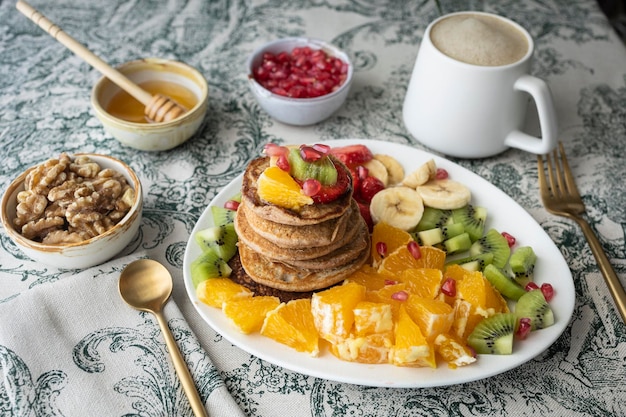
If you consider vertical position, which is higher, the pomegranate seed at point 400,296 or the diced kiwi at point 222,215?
the pomegranate seed at point 400,296

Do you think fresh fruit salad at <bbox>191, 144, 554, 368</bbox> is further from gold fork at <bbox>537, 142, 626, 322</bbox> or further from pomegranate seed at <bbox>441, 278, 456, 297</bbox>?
gold fork at <bbox>537, 142, 626, 322</bbox>

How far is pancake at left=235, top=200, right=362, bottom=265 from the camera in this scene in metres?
2.05

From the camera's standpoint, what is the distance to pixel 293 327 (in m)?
1.91

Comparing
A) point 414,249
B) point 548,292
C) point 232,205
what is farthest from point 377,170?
point 548,292

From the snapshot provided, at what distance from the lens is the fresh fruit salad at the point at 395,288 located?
1.87 metres

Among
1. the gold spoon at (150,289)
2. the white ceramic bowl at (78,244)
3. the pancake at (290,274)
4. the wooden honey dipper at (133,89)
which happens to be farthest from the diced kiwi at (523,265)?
the wooden honey dipper at (133,89)

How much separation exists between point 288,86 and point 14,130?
1.40 m

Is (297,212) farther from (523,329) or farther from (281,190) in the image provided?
(523,329)

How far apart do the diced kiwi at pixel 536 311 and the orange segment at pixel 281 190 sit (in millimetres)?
831

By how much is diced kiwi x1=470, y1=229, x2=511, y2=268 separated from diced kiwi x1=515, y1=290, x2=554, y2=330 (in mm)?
251

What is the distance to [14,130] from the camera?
2.93m

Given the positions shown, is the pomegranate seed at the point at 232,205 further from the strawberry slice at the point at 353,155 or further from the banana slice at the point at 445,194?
the banana slice at the point at 445,194

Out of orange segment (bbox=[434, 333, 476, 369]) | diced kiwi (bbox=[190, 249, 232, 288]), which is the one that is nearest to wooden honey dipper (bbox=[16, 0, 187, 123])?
diced kiwi (bbox=[190, 249, 232, 288])

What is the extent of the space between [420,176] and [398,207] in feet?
0.65
